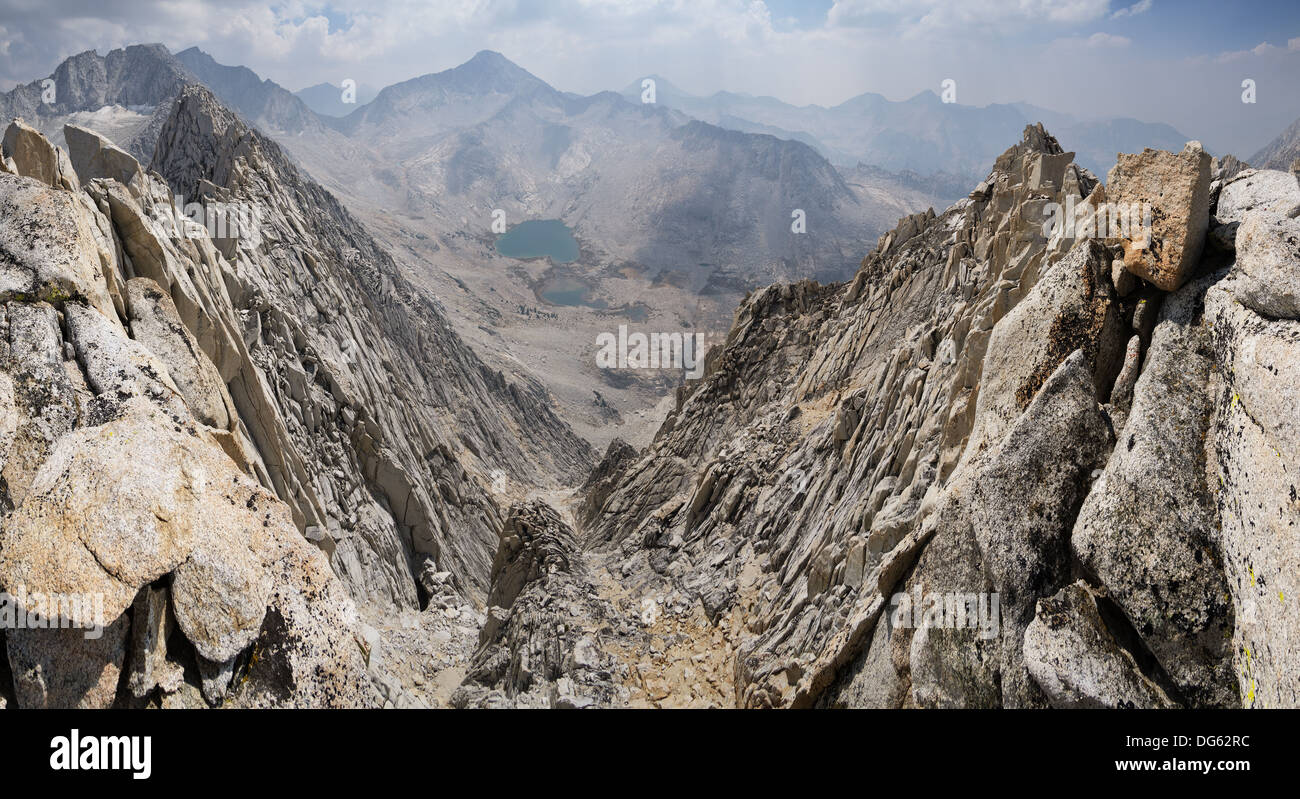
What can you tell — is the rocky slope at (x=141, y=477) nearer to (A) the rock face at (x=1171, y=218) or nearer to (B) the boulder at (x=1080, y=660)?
(B) the boulder at (x=1080, y=660)

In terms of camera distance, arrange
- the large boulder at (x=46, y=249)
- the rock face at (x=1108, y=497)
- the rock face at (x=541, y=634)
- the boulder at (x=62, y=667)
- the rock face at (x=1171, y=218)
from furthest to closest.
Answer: the rock face at (x=541, y=634) → the large boulder at (x=46, y=249) → the rock face at (x=1171, y=218) → the boulder at (x=62, y=667) → the rock face at (x=1108, y=497)

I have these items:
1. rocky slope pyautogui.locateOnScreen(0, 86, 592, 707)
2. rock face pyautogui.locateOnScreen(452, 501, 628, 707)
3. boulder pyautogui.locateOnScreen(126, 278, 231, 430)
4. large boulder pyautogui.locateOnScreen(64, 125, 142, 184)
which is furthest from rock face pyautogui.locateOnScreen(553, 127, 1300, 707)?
large boulder pyautogui.locateOnScreen(64, 125, 142, 184)

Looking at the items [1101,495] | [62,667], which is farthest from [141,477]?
[1101,495]

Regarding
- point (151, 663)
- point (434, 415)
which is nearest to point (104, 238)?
point (151, 663)

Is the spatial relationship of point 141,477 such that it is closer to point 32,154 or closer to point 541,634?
point 32,154

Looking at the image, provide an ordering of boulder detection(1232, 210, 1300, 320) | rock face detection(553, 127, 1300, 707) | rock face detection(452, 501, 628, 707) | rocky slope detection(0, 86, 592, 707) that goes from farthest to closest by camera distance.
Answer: rock face detection(452, 501, 628, 707) → rocky slope detection(0, 86, 592, 707) → boulder detection(1232, 210, 1300, 320) → rock face detection(553, 127, 1300, 707)

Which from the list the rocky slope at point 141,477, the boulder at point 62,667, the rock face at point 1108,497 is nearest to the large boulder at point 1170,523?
the rock face at point 1108,497

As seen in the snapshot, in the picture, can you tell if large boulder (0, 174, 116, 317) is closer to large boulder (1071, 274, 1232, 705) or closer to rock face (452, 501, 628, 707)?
large boulder (1071, 274, 1232, 705)

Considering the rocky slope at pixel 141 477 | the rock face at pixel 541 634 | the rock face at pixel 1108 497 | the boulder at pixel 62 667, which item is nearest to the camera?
the rock face at pixel 1108 497
